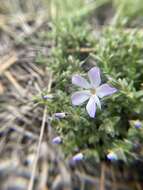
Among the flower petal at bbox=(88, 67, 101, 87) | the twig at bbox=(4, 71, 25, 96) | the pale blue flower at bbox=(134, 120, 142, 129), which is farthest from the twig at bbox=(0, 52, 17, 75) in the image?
the pale blue flower at bbox=(134, 120, 142, 129)

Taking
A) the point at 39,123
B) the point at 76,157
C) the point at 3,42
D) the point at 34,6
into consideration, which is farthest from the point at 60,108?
the point at 34,6

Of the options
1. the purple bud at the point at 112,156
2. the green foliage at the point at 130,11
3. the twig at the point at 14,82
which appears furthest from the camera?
the green foliage at the point at 130,11

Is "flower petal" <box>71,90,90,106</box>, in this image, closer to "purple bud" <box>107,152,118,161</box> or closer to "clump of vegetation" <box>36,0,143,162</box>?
"clump of vegetation" <box>36,0,143,162</box>

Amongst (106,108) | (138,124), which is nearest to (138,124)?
(138,124)

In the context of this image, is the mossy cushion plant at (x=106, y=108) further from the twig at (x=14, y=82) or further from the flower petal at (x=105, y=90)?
the twig at (x=14, y=82)

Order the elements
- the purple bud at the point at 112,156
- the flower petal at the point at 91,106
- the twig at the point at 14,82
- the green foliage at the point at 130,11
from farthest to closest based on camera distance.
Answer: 1. the green foliage at the point at 130,11
2. the twig at the point at 14,82
3. the purple bud at the point at 112,156
4. the flower petal at the point at 91,106

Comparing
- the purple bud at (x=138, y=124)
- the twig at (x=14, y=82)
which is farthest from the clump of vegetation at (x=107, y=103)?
the twig at (x=14, y=82)

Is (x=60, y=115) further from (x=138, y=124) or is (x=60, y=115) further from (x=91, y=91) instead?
(x=138, y=124)
